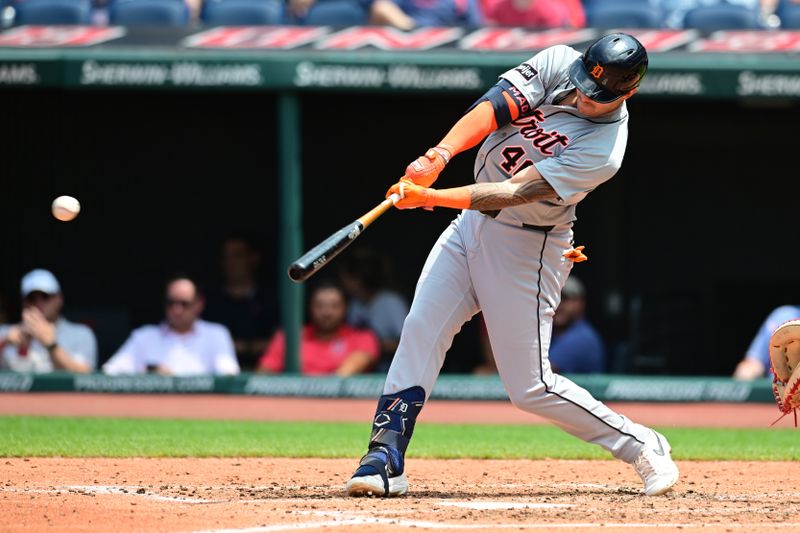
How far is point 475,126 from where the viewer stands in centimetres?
421

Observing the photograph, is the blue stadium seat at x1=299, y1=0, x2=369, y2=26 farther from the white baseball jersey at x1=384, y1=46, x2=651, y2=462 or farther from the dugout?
the white baseball jersey at x1=384, y1=46, x2=651, y2=462

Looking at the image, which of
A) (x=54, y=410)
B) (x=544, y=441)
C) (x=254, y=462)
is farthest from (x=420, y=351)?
(x=54, y=410)

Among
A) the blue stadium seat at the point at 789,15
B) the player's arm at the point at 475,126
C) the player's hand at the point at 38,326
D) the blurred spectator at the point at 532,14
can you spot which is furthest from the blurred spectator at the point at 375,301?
the player's arm at the point at 475,126

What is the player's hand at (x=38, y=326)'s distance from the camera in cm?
837

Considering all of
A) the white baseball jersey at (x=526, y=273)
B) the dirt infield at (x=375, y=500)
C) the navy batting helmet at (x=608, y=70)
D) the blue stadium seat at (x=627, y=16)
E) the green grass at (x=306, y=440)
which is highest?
the blue stadium seat at (x=627, y=16)

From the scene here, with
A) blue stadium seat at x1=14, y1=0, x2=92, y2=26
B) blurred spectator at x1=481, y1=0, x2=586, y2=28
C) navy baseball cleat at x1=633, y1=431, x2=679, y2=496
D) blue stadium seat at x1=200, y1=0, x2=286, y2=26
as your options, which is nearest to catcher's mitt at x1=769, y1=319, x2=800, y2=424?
navy baseball cleat at x1=633, y1=431, x2=679, y2=496

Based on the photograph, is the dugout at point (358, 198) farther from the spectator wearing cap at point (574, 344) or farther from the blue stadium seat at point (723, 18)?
the spectator wearing cap at point (574, 344)

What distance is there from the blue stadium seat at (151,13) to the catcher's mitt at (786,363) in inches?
235

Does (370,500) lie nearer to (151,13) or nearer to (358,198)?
(151,13)

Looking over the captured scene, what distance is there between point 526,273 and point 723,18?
5797 mm

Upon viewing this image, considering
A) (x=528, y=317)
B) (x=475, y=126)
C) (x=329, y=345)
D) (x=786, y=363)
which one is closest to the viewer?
(x=475, y=126)

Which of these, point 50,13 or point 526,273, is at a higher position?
point 50,13

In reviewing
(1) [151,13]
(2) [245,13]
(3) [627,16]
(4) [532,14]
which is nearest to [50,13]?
(1) [151,13]

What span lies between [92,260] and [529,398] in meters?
6.52
